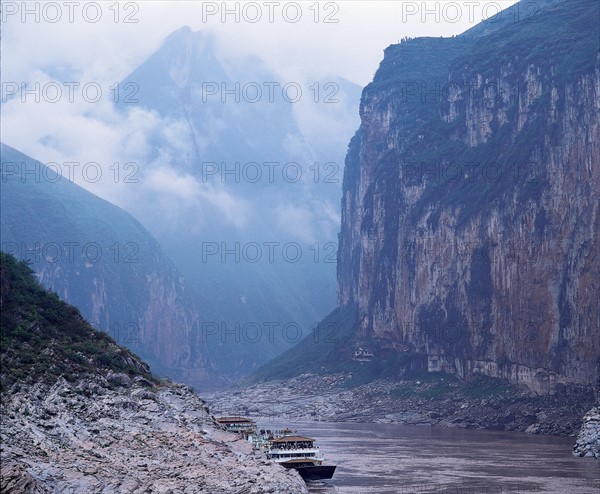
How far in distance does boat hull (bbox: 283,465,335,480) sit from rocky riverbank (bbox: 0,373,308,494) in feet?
71.0

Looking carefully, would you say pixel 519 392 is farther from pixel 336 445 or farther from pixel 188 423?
pixel 188 423

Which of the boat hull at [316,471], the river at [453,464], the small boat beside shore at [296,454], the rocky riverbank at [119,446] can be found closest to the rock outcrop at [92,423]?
the rocky riverbank at [119,446]

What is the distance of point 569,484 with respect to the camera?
96562mm

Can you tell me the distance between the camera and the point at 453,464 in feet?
379

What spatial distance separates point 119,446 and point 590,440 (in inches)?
2908

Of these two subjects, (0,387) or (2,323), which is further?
(2,323)

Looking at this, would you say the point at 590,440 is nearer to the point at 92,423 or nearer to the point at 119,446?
the point at 119,446

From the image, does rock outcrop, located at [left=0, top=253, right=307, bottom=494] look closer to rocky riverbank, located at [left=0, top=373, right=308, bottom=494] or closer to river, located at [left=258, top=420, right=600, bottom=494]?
rocky riverbank, located at [left=0, top=373, right=308, bottom=494]

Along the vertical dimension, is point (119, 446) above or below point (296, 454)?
above

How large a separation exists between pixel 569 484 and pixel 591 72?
117 meters

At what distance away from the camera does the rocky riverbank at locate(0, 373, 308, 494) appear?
61.1 metres

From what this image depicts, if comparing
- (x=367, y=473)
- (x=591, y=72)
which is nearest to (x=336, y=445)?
(x=367, y=473)

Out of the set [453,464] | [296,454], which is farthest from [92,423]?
[453,464]

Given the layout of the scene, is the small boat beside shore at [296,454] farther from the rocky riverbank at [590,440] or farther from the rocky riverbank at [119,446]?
the rocky riverbank at [590,440]
